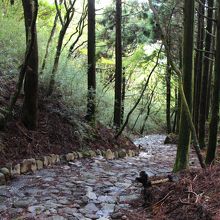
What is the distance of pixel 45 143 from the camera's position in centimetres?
732

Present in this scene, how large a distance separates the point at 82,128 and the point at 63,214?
486 centimetres

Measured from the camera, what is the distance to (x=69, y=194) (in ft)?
16.8

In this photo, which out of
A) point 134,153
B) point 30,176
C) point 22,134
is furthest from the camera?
point 134,153

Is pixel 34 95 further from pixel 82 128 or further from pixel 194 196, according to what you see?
pixel 194 196

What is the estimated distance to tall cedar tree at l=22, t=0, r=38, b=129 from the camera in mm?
6992

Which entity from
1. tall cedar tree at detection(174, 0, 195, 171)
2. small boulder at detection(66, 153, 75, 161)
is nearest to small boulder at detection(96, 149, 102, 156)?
small boulder at detection(66, 153, 75, 161)

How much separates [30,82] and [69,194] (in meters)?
2.83

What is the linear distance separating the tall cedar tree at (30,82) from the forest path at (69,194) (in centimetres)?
121

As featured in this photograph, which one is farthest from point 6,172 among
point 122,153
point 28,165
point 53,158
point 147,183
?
point 122,153

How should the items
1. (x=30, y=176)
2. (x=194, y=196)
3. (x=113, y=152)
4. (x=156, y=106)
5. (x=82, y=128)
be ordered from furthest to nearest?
(x=156, y=106)
(x=113, y=152)
(x=82, y=128)
(x=30, y=176)
(x=194, y=196)

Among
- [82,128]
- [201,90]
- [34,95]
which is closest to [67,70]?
[82,128]

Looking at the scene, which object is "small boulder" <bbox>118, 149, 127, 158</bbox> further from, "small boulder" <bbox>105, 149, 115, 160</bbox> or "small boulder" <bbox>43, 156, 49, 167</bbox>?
"small boulder" <bbox>43, 156, 49, 167</bbox>

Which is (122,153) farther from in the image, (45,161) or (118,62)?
(45,161)

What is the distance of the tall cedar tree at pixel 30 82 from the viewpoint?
6.99 metres
